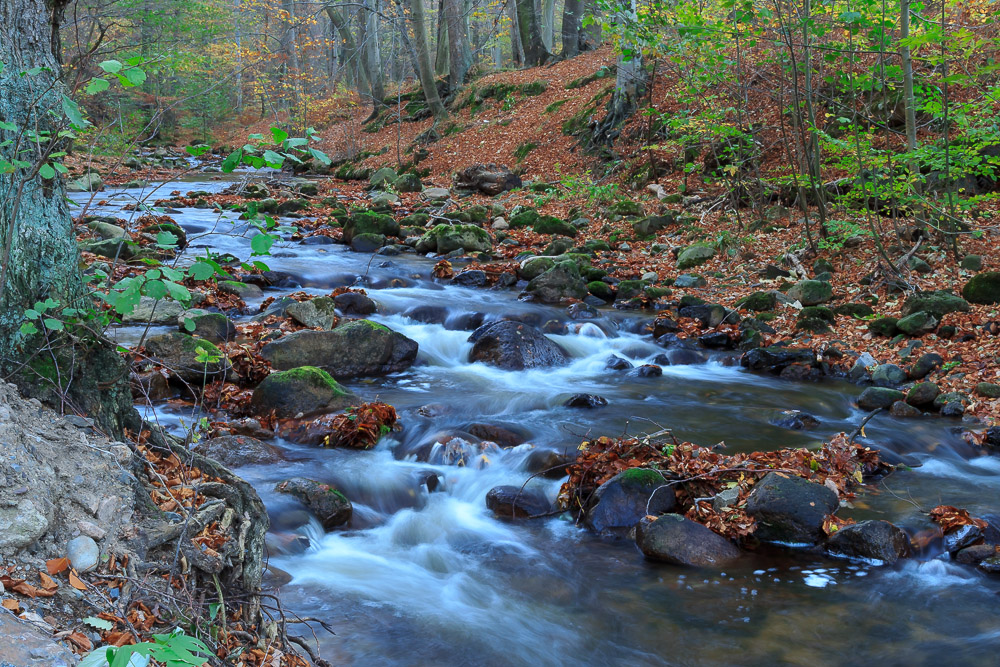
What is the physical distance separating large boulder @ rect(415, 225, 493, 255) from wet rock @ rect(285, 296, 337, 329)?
5721 mm

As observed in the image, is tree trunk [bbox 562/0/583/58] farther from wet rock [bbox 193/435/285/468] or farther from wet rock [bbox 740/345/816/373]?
wet rock [bbox 193/435/285/468]

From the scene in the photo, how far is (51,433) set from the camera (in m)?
3.05

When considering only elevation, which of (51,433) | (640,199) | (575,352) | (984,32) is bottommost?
(575,352)

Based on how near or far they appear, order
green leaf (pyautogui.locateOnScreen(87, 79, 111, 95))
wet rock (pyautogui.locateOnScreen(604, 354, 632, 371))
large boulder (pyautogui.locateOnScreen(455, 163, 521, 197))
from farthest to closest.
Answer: large boulder (pyautogui.locateOnScreen(455, 163, 521, 197))
wet rock (pyautogui.locateOnScreen(604, 354, 632, 371))
green leaf (pyautogui.locateOnScreen(87, 79, 111, 95))

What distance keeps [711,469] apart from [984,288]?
578 cm

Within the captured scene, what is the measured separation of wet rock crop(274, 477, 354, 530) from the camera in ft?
18.1

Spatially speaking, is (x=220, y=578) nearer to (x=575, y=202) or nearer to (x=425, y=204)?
(x=575, y=202)

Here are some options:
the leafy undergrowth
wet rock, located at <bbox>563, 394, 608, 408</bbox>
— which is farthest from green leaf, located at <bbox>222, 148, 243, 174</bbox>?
wet rock, located at <bbox>563, 394, 608, 408</bbox>

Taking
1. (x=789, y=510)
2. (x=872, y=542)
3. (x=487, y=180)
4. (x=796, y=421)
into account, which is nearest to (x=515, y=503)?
(x=789, y=510)

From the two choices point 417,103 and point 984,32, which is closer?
point 984,32

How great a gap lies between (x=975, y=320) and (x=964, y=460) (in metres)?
3.11

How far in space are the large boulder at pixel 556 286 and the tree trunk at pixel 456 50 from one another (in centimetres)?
1615

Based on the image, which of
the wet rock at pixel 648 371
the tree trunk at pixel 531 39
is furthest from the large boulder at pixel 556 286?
the tree trunk at pixel 531 39

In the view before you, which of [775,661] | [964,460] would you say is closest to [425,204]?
[964,460]
